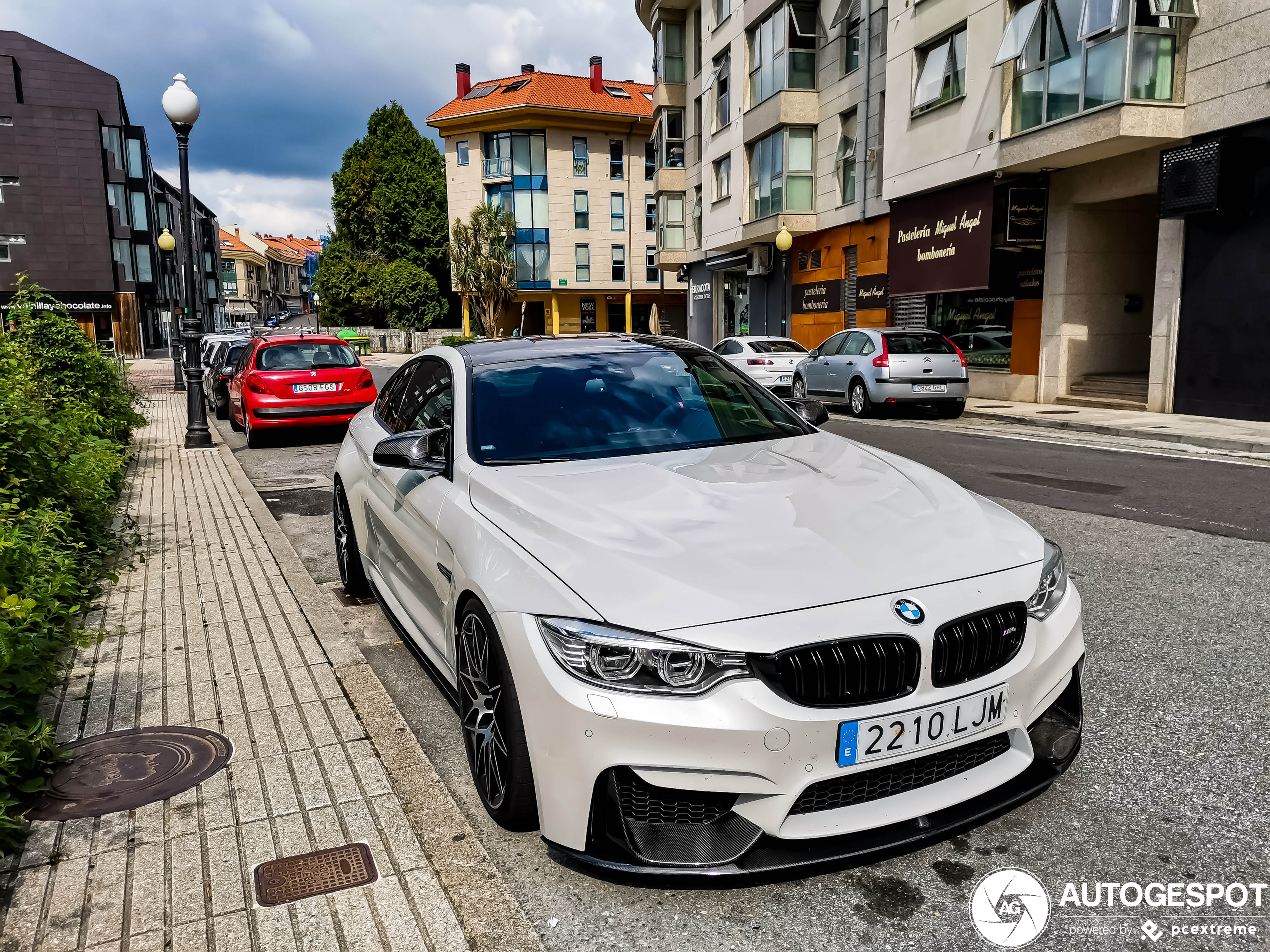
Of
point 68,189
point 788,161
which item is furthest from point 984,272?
point 68,189

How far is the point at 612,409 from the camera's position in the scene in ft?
13.3

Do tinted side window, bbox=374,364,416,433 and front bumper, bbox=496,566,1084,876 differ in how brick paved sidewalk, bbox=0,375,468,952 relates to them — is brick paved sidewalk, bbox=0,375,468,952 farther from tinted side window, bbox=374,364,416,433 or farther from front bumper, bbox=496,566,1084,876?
tinted side window, bbox=374,364,416,433

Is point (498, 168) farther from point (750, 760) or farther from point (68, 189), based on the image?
point (750, 760)

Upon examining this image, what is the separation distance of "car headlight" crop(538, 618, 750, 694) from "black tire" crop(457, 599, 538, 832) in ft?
1.07

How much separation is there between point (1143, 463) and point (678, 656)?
978 cm

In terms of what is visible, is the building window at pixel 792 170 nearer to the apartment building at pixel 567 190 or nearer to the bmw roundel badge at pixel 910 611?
the bmw roundel badge at pixel 910 611

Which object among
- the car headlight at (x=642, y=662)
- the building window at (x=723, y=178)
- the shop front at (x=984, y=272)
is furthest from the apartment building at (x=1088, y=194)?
the car headlight at (x=642, y=662)

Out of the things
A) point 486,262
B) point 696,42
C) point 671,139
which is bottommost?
point 486,262

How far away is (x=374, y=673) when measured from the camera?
437 centimetres

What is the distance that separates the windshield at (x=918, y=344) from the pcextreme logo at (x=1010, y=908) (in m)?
14.7

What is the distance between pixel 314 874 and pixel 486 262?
170 feet

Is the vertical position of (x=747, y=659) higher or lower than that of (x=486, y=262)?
lower

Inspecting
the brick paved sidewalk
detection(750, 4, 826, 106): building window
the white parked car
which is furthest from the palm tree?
the brick paved sidewalk

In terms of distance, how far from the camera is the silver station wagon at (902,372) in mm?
16516
